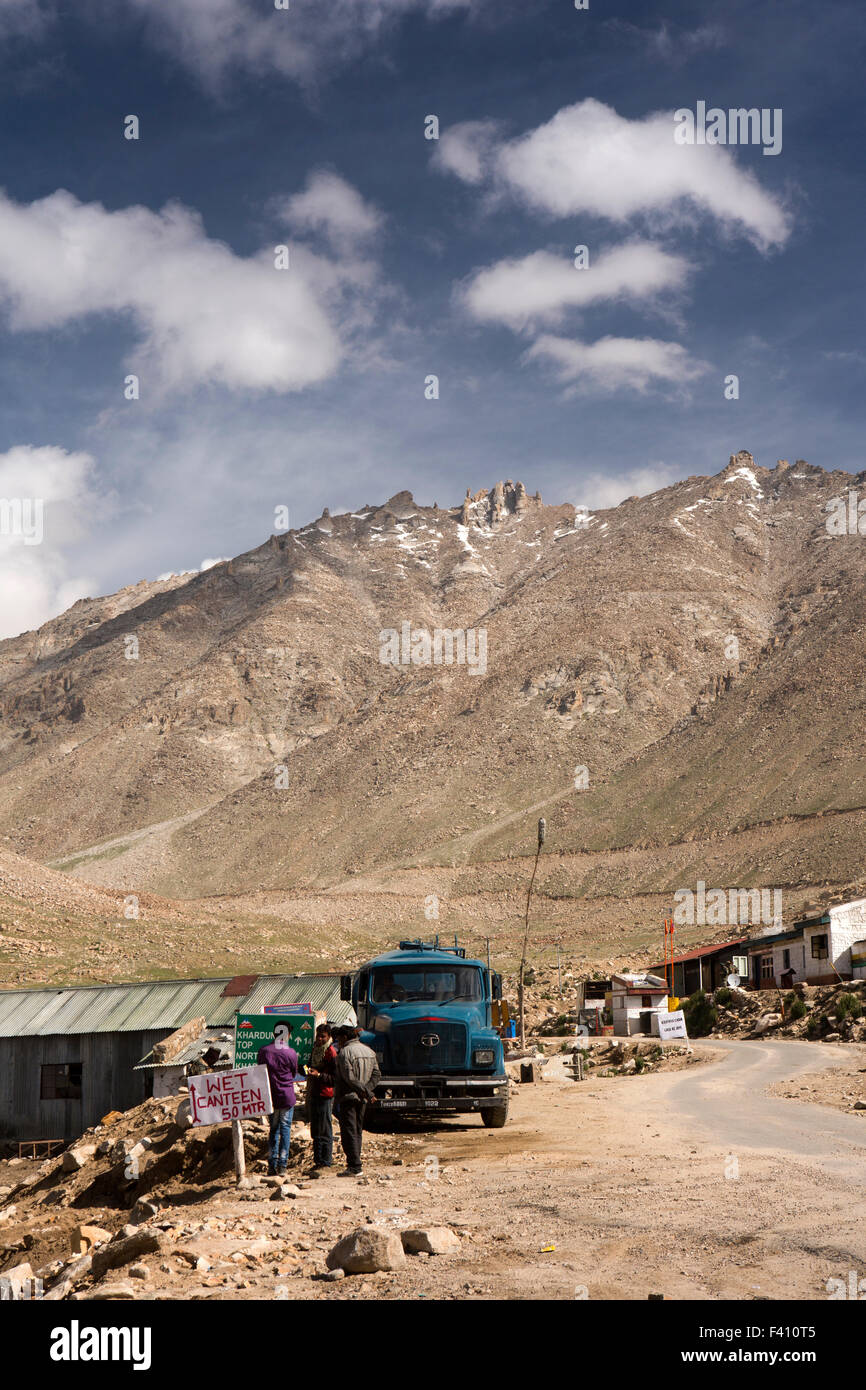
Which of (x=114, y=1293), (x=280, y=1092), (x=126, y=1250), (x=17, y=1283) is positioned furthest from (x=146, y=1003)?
(x=114, y=1293)

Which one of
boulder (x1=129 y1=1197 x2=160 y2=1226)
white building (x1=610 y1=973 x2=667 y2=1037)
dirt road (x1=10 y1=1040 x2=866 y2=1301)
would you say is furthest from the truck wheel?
white building (x1=610 y1=973 x2=667 y2=1037)

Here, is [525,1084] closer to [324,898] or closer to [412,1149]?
[412,1149]

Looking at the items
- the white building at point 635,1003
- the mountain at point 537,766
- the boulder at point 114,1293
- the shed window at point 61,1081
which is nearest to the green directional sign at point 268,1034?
the boulder at point 114,1293

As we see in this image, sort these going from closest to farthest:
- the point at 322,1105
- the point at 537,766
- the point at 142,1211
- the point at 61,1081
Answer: the point at 322,1105 → the point at 142,1211 → the point at 61,1081 → the point at 537,766

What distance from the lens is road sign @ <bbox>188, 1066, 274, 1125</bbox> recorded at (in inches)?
531

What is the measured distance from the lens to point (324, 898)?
120062mm

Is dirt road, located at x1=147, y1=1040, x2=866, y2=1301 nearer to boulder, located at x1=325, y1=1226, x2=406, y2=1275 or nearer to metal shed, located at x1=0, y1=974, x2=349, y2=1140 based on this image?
boulder, located at x1=325, y1=1226, x2=406, y2=1275

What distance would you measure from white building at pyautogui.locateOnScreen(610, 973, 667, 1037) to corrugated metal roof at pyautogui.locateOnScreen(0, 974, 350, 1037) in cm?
2373

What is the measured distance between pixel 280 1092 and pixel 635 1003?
4414 cm

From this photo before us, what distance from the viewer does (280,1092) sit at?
14.2 metres

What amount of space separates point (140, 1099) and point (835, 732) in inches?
3796

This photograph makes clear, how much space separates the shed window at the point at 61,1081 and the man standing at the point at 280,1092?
77.4 ft

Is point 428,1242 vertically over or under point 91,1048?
over

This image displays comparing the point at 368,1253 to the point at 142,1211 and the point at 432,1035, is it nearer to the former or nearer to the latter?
the point at 142,1211
